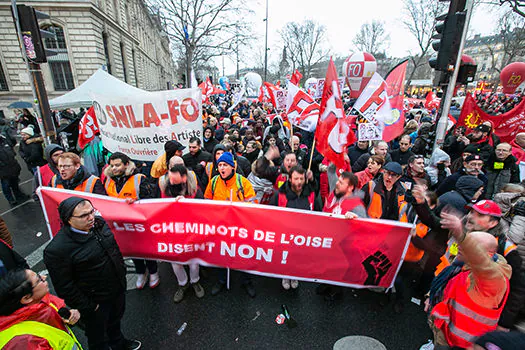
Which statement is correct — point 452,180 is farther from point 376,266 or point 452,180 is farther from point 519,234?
point 376,266

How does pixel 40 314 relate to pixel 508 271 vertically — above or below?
below

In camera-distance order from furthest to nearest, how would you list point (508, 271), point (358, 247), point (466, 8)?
point (466, 8), point (358, 247), point (508, 271)

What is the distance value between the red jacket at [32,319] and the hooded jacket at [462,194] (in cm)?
369

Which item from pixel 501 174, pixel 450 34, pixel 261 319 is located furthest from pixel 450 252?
pixel 450 34

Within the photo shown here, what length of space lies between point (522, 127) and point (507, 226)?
666 centimetres

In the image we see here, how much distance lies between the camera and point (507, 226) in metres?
2.51

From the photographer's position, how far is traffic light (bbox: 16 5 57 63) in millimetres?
5582

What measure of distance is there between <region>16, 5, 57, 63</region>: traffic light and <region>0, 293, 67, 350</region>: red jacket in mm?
6414

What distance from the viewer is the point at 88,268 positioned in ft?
7.13

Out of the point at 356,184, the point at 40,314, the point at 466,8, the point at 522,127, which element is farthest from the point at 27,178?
the point at 522,127

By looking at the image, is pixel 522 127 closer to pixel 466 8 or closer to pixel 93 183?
pixel 466 8

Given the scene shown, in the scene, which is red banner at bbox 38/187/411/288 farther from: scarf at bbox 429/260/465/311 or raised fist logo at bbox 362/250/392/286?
scarf at bbox 429/260/465/311

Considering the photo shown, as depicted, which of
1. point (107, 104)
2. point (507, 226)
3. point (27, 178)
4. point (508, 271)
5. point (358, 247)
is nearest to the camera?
point (508, 271)

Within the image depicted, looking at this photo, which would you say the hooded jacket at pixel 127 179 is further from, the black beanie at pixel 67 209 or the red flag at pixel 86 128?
the red flag at pixel 86 128
